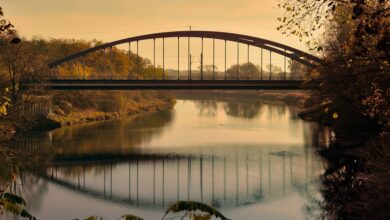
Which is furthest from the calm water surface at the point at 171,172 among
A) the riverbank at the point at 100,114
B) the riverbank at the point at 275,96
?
the riverbank at the point at 275,96

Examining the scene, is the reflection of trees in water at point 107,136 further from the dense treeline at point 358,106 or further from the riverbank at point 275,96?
the riverbank at point 275,96

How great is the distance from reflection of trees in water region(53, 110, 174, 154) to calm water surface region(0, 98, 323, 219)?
9cm

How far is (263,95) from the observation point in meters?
125

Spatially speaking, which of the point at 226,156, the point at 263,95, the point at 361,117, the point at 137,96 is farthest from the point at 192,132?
the point at 263,95

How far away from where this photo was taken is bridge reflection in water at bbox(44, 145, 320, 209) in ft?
83.3


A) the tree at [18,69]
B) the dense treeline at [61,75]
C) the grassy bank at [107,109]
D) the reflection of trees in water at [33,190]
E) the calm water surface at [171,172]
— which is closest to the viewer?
the reflection of trees in water at [33,190]

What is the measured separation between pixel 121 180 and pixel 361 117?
53.4 feet

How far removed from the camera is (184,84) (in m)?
54.0

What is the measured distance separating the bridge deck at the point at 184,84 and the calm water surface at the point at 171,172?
4.67 metres

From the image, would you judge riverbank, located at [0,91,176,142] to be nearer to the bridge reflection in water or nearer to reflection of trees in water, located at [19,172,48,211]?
the bridge reflection in water

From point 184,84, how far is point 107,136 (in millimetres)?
10938

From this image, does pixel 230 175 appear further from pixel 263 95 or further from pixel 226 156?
pixel 263 95

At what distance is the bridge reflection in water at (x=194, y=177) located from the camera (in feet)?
83.3

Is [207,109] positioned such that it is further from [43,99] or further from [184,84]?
[43,99]
